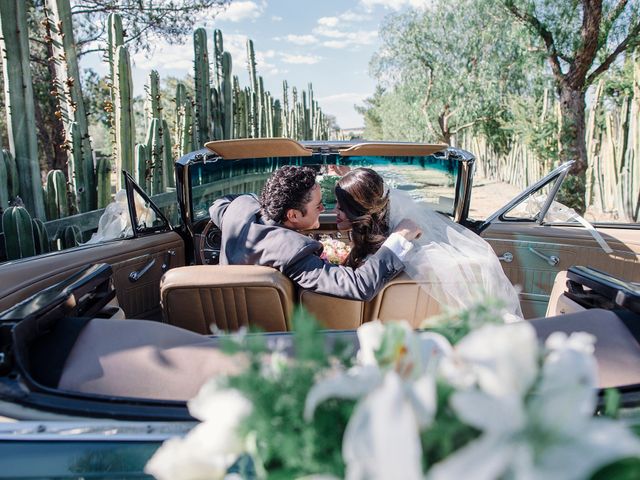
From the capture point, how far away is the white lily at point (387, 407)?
0.63 meters

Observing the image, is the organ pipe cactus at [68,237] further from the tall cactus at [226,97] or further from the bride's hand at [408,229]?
the tall cactus at [226,97]

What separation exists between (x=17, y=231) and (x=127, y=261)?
7.47ft

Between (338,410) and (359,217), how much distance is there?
7.76 ft

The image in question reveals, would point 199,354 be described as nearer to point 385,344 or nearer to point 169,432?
point 169,432

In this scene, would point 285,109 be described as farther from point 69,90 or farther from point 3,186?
point 3,186

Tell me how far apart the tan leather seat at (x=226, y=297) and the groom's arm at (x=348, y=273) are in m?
0.11

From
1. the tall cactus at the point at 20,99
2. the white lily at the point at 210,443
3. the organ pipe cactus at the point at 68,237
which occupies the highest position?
the tall cactus at the point at 20,99

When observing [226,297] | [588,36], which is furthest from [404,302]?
[588,36]

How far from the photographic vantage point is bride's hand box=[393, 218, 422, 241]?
108 inches

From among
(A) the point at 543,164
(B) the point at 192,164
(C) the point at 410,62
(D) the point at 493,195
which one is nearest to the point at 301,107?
(C) the point at 410,62

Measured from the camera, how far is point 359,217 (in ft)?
10.2

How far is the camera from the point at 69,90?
6.97 meters

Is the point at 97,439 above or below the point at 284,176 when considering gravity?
below

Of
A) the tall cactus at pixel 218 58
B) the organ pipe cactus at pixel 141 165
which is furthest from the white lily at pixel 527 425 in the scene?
the tall cactus at pixel 218 58
